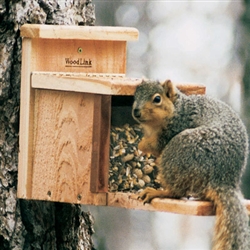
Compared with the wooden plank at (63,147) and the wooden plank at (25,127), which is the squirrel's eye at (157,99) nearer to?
the wooden plank at (63,147)

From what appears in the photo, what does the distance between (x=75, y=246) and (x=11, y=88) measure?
1006mm

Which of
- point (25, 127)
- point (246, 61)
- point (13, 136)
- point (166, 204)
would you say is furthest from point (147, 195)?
point (246, 61)

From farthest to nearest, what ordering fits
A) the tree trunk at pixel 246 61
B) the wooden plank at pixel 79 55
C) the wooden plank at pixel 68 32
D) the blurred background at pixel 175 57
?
the blurred background at pixel 175 57 < the tree trunk at pixel 246 61 < the wooden plank at pixel 79 55 < the wooden plank at pixel 68 32

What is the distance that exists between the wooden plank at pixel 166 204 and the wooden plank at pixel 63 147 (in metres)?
0.07

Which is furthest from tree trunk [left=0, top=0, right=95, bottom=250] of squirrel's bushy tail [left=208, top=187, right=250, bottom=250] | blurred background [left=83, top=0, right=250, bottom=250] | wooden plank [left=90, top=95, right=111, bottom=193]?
blurred background [left=83, top=0, right=250, bottom=250]

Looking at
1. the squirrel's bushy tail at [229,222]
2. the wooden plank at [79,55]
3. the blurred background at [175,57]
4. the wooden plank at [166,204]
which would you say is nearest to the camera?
the wooden plank at [166,204]

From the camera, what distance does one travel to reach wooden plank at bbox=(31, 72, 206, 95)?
10.7ft

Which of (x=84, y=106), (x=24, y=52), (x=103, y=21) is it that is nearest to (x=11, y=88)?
(x=24, y=52)

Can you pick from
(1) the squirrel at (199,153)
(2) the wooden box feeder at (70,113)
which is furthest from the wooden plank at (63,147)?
(1) the squirrel at (199,153)

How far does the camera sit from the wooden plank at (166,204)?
3154 mm

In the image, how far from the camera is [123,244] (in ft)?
27.8

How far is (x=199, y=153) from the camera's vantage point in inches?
132

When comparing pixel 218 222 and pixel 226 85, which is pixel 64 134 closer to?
pixel 218 222

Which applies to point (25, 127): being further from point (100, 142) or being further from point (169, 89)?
point (169, 89)
